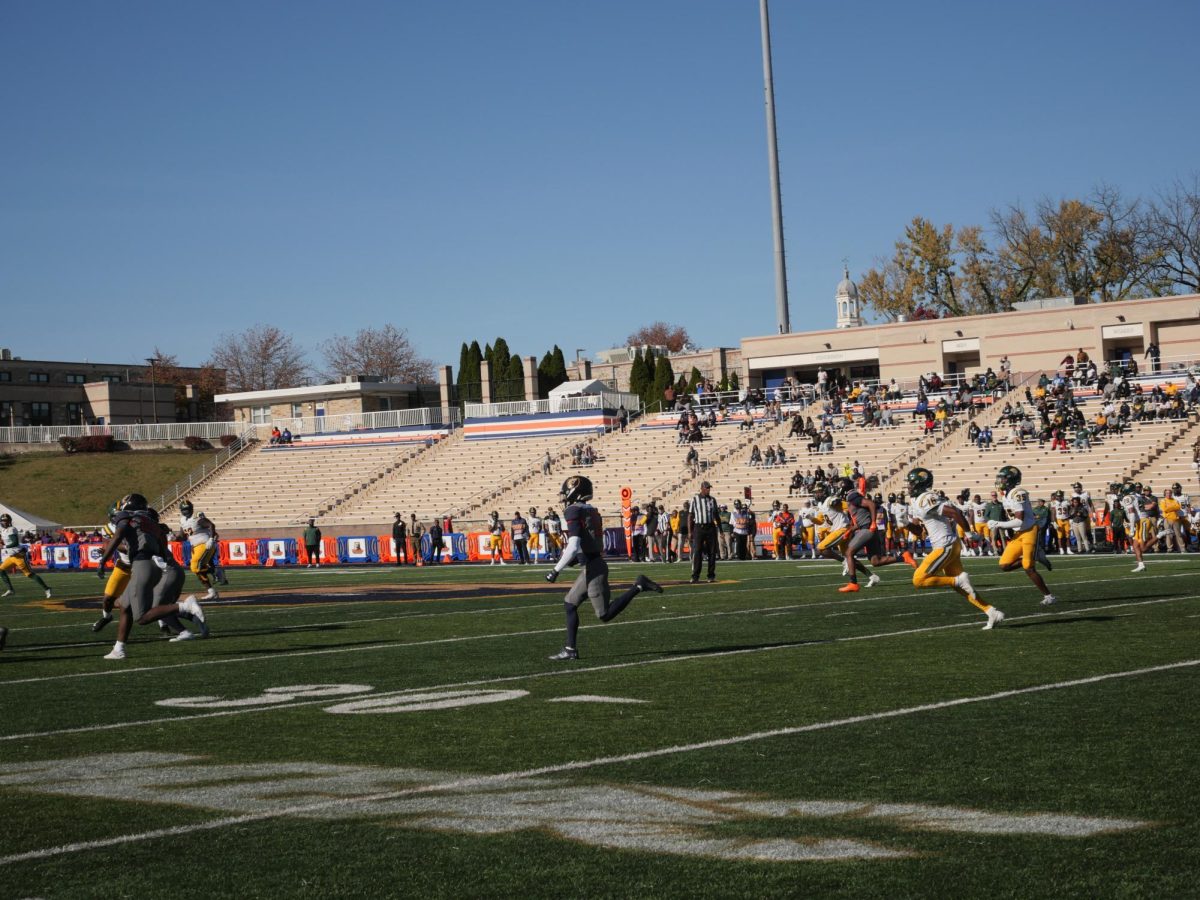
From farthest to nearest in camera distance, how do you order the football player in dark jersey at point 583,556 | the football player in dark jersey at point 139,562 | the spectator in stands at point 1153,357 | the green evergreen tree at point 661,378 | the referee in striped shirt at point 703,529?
the green evergreen tree at point 661,378 < the spectator in stands at point 1153,357 < the referee in striped shirt at point 703,529 < the football player in dark jersey at point 139,562 < the football player in dark jersey at point 583,556

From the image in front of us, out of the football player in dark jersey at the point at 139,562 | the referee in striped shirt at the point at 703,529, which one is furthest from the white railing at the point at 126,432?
the football player in dark jersey at the point at 139,562

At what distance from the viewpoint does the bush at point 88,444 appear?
70312 millimetres

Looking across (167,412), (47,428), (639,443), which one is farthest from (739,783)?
(167,412)

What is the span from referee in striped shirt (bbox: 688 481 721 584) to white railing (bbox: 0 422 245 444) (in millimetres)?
47817

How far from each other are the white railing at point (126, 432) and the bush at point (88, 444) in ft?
2.54

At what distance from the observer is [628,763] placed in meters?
7.94

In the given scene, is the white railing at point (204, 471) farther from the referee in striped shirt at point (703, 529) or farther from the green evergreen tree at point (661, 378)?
the referee in striped shirt at point (703, 529)

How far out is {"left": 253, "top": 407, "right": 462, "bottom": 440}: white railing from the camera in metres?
62.6

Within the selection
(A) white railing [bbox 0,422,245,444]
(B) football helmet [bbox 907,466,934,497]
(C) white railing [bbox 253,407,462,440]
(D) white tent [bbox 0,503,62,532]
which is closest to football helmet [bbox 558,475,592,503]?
(B) football helmet [bbox 907,466,934,497]

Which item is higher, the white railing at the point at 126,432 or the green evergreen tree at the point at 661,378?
the green evergreen tree at the point at 661,378

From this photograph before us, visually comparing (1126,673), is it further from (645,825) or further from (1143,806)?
(645,825)

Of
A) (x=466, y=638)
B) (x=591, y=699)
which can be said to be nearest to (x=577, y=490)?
(x=591, y=699)

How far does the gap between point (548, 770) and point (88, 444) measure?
220 feet

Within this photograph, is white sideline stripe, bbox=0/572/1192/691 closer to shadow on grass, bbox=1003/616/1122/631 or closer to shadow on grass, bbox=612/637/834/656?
shadow on grass, bbox=1003/616/1122/631
